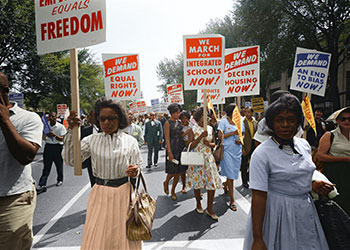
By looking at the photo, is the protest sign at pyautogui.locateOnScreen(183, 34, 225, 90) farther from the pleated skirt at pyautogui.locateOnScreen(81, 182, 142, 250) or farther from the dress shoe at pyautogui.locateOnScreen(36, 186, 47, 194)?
the dress shoe at pyautogui.locateOnScreen(36, 186, 47, 194)

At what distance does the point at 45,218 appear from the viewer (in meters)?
4.87

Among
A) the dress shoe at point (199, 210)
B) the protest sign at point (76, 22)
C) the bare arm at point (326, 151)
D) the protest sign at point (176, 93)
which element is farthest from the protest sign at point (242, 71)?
the protest sign at point (176, 93)

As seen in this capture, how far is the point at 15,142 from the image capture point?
→ 2033 millimetres

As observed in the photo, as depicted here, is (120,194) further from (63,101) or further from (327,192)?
(63,101)

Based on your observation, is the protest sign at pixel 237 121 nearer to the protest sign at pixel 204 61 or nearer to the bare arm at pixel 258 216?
the protest sign at pixel 204 61

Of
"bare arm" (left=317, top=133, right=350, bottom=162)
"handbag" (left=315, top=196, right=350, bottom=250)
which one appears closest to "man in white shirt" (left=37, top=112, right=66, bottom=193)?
"bare arm" (left=317, top=133, right=350, bottom=162)

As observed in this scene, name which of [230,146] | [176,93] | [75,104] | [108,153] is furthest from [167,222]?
[176,93]

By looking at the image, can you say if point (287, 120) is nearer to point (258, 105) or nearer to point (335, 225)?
point (335, 225)

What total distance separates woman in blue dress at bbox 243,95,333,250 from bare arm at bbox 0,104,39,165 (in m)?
1.71

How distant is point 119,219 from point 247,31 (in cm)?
1947

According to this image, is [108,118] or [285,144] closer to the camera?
[285,144]

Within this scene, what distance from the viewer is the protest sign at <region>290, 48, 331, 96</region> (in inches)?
244

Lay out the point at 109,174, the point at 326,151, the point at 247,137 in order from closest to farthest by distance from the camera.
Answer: the point at 109,174
the point at 326,151
the point at 247,137

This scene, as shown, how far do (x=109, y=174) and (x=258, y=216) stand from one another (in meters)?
1.38
